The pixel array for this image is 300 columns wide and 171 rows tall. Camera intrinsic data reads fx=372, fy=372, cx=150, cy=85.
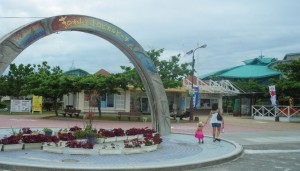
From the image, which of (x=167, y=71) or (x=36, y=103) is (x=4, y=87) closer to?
(x=36, y=103)

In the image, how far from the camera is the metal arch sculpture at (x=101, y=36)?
40.5 ft

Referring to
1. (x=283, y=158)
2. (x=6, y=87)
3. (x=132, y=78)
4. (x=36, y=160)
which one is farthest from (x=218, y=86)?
(x=36, y=160)

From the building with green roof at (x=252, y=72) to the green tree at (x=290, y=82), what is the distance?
31889mm

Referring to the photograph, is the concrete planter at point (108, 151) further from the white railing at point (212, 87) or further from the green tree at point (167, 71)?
the white railing at point (212, 87)

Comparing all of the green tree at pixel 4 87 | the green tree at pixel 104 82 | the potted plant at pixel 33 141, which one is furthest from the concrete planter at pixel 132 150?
the green tree at pixel 4 87

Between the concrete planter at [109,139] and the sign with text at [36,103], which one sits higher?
the sign with text at [36,103]

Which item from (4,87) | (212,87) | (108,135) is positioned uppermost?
(212,87)

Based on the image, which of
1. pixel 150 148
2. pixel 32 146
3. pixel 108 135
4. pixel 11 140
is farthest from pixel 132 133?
pixel 11 140

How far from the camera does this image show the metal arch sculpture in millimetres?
12336

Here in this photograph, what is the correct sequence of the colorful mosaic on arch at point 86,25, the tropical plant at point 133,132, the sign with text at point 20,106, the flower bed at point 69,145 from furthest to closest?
the sign with text at point 20,106
the tropical plant at point 133,132
the colorful mosaic on arch at point 86,25
the flower bed at point 69,145

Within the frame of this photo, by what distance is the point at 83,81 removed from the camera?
100 ft

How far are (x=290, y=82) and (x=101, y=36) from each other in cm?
2425

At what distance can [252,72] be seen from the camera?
79625mm

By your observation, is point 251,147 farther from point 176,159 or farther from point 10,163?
point 10,163
